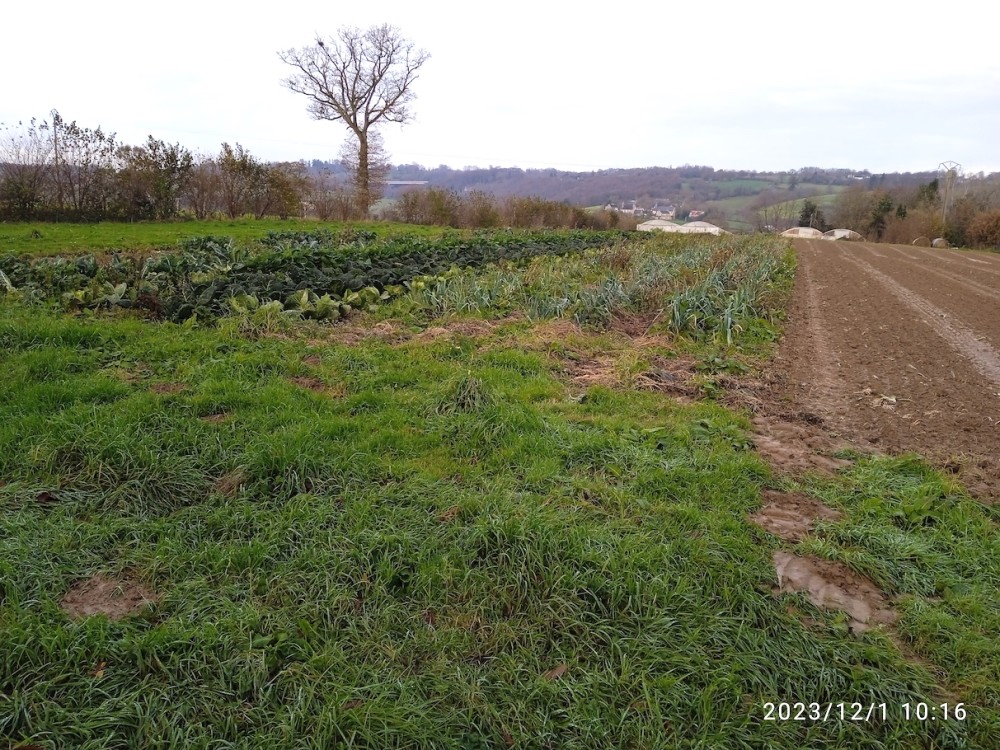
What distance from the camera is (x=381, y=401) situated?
4.68 m

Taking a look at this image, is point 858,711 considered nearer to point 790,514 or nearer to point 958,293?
point 790,514

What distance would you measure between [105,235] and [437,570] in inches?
667

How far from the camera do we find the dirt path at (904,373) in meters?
4.60

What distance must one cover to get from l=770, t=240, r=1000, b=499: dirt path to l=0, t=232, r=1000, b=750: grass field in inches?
28.5

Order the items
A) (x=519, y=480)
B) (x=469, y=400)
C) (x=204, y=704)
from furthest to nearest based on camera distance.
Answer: (x=469, y=400)
(x=519, y=480)
(x=204, y=704)

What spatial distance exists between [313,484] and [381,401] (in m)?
1.29

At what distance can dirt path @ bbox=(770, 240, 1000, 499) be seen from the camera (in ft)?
15.1

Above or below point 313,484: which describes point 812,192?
above

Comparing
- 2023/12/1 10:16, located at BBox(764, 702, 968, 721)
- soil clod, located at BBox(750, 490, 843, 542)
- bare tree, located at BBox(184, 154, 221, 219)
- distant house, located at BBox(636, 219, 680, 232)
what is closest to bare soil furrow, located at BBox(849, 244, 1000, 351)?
soil clod, located at BBox(750, 490, 843, 542)

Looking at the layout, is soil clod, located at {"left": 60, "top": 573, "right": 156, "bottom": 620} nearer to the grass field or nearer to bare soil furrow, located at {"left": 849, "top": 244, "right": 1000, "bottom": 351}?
the grass field

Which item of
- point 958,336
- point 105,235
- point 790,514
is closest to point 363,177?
point 105,235

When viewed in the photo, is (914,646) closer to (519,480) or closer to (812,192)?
(519,480)

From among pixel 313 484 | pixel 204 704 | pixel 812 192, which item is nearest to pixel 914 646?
pixel 204 704

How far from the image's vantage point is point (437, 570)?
275 centimetres
